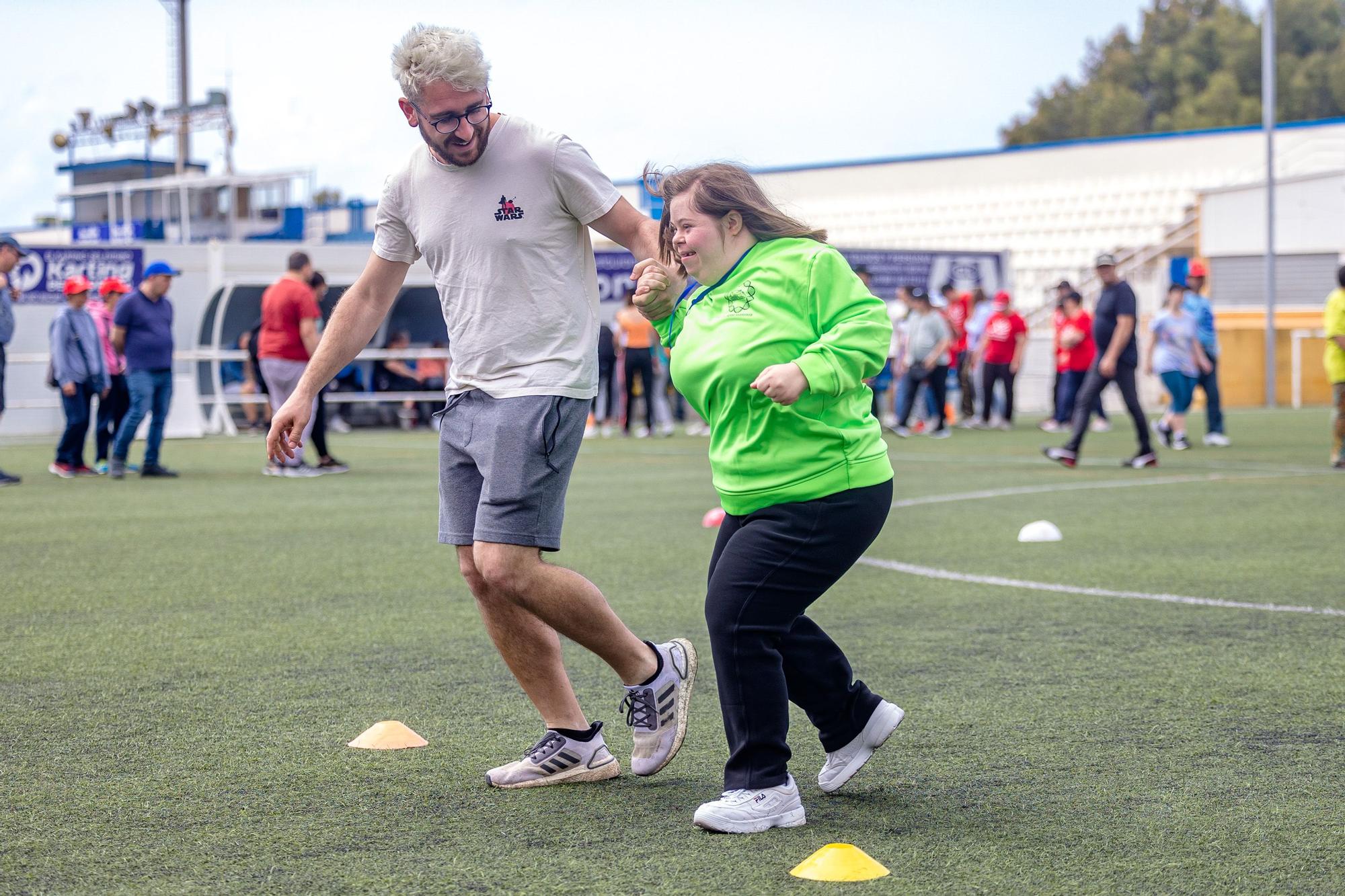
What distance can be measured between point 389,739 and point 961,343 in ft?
64.1

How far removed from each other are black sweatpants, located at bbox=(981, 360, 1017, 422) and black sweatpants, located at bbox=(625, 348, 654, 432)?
476cm

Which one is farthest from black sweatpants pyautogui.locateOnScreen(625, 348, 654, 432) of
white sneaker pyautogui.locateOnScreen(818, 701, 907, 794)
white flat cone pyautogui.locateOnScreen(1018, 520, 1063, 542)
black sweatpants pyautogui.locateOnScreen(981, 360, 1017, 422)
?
white sneaker pyautogui.locateOnScreen(818, 701, 907, 794)

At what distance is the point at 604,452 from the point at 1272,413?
1310cm

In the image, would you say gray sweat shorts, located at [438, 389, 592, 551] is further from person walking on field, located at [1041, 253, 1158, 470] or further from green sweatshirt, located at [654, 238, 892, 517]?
person walking on field, located at [1041, 253, 1158, 470]

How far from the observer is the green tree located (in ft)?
211

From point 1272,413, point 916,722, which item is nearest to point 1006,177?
point 1272,413

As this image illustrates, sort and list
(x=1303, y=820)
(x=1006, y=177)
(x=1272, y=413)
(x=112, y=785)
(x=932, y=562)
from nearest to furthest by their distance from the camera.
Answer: (x=1303, y=820)
(x=112, y=785)
(x=932, y=562)
(x=1272, y=413)
(x=1006, y=177)

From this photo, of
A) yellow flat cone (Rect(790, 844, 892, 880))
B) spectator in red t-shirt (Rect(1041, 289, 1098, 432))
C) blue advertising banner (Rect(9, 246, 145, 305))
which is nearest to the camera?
yellow flat cone (Rect(790, 844, 892, 880))

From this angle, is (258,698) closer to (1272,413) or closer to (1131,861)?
(1131,861)

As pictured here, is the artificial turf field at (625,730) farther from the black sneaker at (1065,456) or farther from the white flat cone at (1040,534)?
the black sneaker at (1065,456)

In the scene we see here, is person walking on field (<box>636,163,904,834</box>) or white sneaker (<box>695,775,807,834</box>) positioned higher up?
person walking on field (<box>636,163,904,834</box>)

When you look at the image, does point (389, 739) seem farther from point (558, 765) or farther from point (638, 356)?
point (638, 356)

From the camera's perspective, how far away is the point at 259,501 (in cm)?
1180

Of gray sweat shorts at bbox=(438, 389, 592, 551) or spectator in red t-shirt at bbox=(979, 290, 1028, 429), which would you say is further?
spectator in red t-shirt at bbox=(979, 290, 1028, 429)
